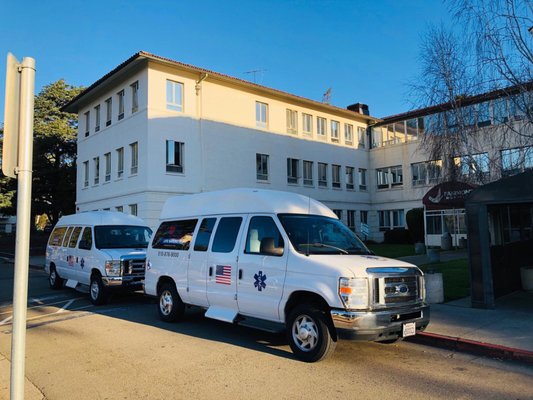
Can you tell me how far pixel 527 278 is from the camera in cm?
1163

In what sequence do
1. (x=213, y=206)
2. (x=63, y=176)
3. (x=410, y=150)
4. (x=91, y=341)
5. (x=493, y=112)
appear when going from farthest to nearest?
(x=63, y=176) → (x=410, y=150) → (x=493, y=112) → (x=213, y=206) → (x=91, y=341)

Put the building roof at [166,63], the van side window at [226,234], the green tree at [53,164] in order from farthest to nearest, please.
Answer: the green tree at [53,164] < the building roof at [166,63] < the van side window at [226,234]

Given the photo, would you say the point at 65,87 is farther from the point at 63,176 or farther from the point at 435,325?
the point at 435,325

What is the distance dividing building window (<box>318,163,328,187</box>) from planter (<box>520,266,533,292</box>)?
24.0m

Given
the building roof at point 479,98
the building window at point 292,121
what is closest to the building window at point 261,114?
the building window at point 292,121

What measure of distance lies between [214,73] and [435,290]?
21.3 metres

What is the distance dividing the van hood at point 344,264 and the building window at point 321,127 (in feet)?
97.4

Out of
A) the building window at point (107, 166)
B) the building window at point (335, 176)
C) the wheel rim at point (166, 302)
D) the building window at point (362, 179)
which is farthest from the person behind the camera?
the building window at point (362, 179)

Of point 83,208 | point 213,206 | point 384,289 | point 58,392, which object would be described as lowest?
point 58,392

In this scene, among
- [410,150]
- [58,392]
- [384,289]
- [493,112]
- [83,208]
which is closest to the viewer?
[58,392]

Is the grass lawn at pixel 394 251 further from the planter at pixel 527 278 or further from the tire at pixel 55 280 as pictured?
the tire at pixel 55 280

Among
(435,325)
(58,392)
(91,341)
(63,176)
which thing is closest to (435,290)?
(435,325)

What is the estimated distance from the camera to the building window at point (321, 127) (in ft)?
116

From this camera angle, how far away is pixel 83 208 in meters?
33.2
